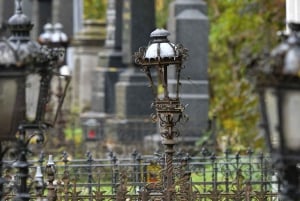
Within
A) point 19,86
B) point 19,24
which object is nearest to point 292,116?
point 19,86

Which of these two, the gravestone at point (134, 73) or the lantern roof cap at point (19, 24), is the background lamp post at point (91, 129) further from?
the lantern roof cap at point (19, 24)

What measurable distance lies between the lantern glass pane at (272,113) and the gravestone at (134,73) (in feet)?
58.1

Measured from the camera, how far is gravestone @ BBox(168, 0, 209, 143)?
23.0m

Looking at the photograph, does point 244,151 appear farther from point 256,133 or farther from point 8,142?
point 8,142

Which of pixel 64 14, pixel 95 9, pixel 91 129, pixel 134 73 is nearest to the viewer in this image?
pixel 91 129

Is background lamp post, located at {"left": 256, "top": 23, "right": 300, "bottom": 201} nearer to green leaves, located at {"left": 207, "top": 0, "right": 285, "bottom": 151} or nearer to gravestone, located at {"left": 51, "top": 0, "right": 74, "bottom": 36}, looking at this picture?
green leaves, located at {"left": 207, "top": 0, "right": 285, "bottom": 151}

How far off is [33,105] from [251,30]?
15.9 metres

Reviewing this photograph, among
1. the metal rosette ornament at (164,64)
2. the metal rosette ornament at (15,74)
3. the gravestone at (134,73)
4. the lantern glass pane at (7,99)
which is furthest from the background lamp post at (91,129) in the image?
the lantern glass pane at (7,99)

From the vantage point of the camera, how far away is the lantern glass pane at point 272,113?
813cm

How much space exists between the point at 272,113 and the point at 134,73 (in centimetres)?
1859

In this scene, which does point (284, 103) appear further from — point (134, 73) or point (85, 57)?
point (85, 57)

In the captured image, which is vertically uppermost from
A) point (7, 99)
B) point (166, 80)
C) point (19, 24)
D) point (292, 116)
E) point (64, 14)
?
point (64, 14)

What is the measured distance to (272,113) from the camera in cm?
820

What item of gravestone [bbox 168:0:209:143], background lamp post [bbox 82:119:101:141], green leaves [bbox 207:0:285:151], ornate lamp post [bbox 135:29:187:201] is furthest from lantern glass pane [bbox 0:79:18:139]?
background lamp post [bbox 82:119:101:141]
